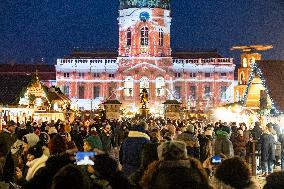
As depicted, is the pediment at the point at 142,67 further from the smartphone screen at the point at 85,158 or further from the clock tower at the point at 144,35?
the smartphone screen at the point at 85,158

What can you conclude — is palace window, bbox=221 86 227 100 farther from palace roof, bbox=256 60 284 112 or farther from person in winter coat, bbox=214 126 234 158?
person in winter coat, bbox=214 126 234 158

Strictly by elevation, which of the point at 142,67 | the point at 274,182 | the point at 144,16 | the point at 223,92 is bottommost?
the point at 274,182

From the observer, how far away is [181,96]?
3228 inches

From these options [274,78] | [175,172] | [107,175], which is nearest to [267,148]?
[274,78]

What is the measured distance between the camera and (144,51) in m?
81.4

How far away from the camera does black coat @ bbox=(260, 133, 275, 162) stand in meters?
16.8

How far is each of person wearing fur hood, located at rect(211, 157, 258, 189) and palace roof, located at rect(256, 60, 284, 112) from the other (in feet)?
51.8

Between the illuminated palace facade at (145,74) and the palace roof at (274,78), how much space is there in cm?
5556

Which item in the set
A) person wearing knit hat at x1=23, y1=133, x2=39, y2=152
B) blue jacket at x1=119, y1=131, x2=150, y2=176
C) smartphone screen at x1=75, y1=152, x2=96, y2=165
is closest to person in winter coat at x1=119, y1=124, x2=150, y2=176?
blue jacket at x1=119, y1=131, x2=150, y2=176

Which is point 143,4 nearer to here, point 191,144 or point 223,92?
point 223,92

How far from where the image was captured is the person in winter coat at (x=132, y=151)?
9.76 meters

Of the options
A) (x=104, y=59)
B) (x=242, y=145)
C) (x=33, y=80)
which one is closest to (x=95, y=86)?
(x=104, y=59)

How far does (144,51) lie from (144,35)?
7.43 ft

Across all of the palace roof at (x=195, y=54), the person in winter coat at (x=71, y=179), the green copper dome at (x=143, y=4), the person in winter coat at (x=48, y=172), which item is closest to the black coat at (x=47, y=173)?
the person in winter coat at (x=48, y=172)
